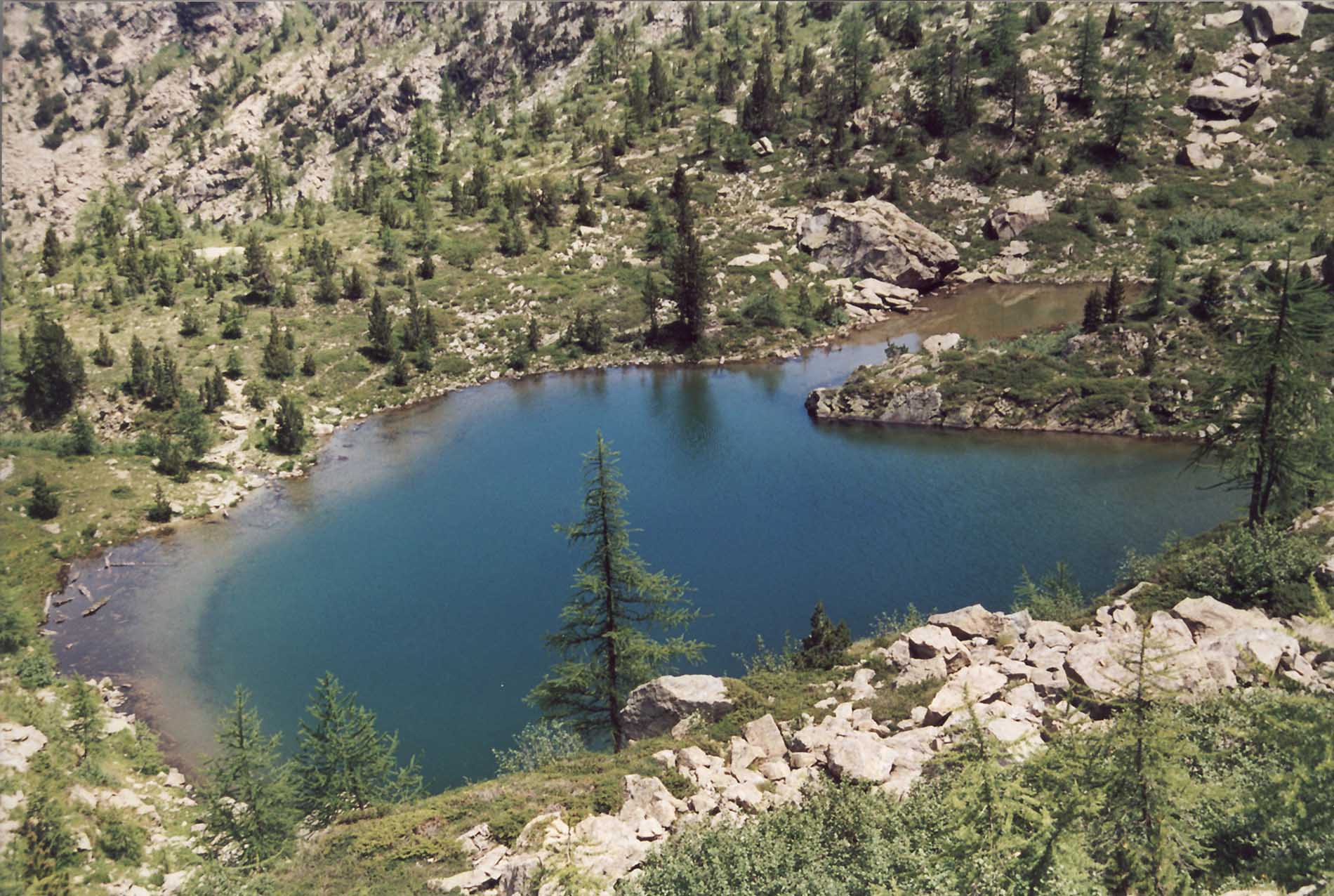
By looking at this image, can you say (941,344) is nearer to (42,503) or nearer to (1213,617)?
(1213,617)

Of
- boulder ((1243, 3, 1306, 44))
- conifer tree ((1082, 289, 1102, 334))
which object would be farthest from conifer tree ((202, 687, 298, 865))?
boulder ((1243, 3, 1306, 44))

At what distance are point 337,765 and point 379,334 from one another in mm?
53958

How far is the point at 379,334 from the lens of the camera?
7306cm

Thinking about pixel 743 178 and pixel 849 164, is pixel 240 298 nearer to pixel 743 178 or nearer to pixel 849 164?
pixel 743 178

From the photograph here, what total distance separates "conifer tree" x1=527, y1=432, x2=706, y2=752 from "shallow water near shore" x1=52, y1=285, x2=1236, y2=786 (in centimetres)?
548

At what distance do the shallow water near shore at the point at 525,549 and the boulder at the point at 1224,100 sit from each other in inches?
2556

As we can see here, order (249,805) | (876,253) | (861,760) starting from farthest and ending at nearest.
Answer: (876,253)
(249,805)
(861,760)

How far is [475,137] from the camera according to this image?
12075 cm

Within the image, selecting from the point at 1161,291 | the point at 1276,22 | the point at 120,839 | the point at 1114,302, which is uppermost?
the point at 1276,22

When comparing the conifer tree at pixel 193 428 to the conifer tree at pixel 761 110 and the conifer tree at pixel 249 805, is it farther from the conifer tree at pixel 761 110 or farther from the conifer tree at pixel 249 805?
the conifer tree at pixel 761 110

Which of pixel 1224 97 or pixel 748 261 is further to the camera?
pixel 1224 97

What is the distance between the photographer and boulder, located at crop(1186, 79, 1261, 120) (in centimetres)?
9312

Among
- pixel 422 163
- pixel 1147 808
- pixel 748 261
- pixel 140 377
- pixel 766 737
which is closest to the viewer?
pixel 1147 808

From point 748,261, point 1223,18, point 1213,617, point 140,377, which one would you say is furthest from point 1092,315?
point 140,377
